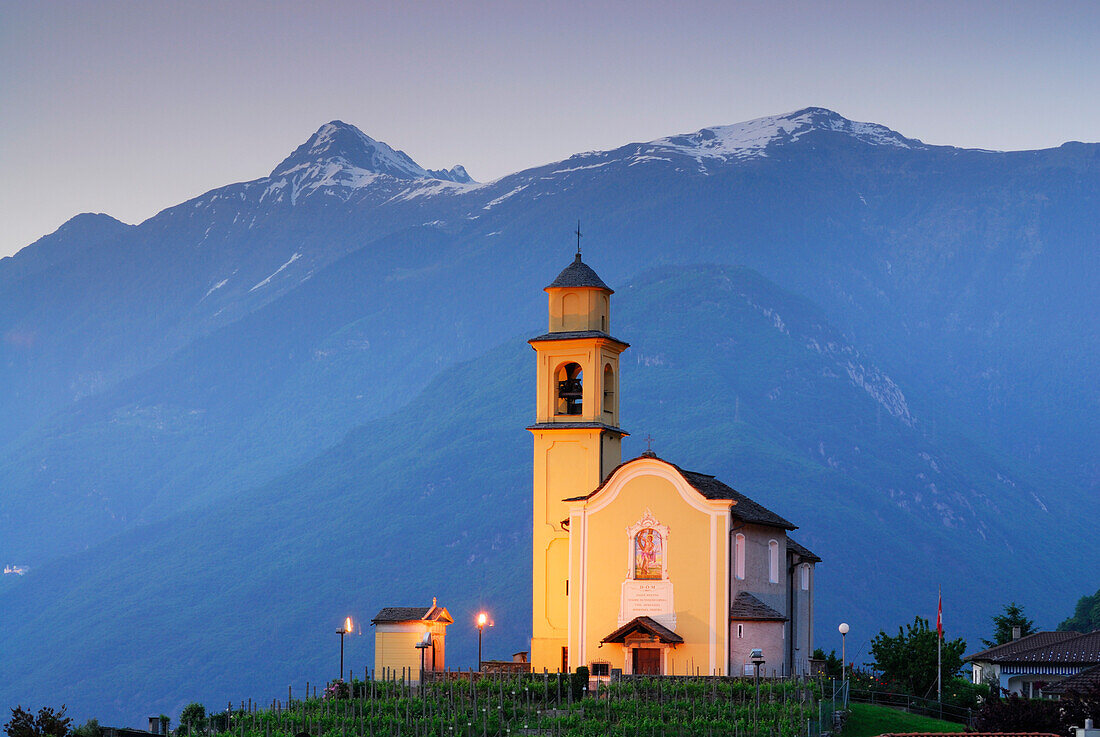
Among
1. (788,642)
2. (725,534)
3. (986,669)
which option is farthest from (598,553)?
(986,669)

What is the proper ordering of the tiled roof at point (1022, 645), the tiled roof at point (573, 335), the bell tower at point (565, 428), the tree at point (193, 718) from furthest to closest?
the tiled roof at point (1022, 645) < the tiled roof at point (573, 335) < the bell tower at point (565, 428) < the tree at point (193, 718)

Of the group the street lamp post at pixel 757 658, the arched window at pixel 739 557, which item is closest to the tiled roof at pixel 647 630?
the street lamp post at pixel 757 658

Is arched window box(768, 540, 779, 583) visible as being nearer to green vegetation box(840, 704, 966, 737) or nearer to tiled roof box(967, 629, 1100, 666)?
green vegetation box(840, 704, 966, 737)

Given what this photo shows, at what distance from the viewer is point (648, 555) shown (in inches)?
2250

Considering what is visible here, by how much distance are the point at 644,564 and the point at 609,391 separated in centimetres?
948

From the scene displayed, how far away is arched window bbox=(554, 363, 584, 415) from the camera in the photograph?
209ft

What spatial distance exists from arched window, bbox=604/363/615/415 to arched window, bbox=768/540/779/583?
873 cm

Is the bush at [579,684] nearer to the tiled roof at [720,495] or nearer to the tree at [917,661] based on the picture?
the tiled roof at [720,495]

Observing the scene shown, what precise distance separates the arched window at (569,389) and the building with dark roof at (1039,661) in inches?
886

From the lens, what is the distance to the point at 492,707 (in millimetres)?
48188

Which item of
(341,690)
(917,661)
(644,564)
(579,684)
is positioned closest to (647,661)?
(644,564)

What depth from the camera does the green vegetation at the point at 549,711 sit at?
4444 centimetres

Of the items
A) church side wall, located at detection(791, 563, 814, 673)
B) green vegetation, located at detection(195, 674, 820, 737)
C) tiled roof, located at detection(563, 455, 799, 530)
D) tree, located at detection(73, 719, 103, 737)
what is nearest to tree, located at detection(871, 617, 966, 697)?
church side wall, located at detection(791, 563, 814, 673)

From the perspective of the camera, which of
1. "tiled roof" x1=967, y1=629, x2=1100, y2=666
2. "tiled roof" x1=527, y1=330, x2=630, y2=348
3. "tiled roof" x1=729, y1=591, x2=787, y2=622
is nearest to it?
"tiled roof" x1=729, y1=591, x2=787, y2=622
